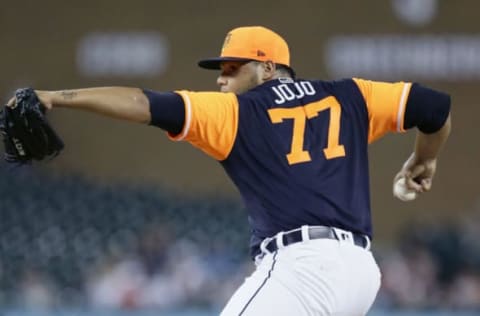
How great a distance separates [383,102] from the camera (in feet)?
13.6

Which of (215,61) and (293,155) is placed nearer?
(293,155)

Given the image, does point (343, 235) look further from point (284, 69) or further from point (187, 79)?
point (187, 79)

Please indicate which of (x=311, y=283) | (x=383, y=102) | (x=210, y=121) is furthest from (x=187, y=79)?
(x=311, y=283)

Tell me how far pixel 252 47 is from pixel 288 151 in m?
0.45

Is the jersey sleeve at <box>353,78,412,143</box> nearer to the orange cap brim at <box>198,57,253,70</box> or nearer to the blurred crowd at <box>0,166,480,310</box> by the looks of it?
the orange cap brim at <box>198,57,253,70</box>

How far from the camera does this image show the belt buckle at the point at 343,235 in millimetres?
3947

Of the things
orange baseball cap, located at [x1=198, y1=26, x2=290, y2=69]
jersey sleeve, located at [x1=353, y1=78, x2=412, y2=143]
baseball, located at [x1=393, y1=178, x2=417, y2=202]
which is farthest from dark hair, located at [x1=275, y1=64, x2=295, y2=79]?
baseball, located at [x1=393, y1=178, x2=417, y2=202]

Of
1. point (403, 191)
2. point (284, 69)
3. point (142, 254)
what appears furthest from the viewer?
point (142, 254)

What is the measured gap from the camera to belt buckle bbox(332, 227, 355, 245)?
3.95m

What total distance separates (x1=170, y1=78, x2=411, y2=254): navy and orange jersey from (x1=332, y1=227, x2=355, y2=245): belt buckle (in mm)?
16

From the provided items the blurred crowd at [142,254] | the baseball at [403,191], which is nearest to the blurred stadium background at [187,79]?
Answer: the blurred crowd at [142,254]

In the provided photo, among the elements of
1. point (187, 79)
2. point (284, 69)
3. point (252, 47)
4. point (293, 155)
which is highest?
point (252, 47)

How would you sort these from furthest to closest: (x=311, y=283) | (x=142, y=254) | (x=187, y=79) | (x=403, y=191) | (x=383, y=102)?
(x=187, y=79) → (x=142, y=254) → (x=403, y=191) → (x=383, y=102) → (x=311, y=283)

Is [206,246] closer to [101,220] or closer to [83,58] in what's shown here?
[101,220]
